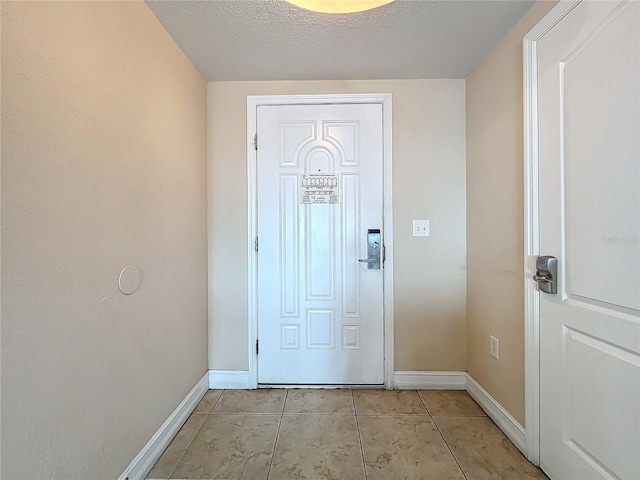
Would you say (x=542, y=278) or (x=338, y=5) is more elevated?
(x=338, y=5)

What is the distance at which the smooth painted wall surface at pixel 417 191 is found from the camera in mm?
2104

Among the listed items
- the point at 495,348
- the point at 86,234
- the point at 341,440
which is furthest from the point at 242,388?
the point at 495,348

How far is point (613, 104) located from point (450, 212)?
1122 mm

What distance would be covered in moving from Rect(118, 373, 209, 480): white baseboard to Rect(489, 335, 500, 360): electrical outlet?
1880mm

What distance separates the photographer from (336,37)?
5.38 feet

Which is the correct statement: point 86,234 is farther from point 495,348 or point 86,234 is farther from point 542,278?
point 495,348

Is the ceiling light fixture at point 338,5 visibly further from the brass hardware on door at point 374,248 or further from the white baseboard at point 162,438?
the white baseboard at point 162,438

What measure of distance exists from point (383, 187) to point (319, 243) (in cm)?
61

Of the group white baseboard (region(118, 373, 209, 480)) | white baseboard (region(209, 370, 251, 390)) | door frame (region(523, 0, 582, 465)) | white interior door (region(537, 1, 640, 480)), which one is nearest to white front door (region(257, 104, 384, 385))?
white baseboard (region(209, 370, 251, 390))

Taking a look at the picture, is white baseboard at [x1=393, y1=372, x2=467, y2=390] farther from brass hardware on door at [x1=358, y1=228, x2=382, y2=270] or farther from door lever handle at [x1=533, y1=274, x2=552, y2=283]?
door lever handle at [x1=533, y1=274, x2=552, y2=283]

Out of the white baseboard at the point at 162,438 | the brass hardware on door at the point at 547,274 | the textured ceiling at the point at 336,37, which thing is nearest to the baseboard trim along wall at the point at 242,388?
the white baseboard at the point at 162,438

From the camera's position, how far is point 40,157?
0.89m

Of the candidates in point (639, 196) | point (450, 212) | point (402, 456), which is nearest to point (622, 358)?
point (639, 196)

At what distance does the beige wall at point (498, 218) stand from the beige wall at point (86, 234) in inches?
73.1
